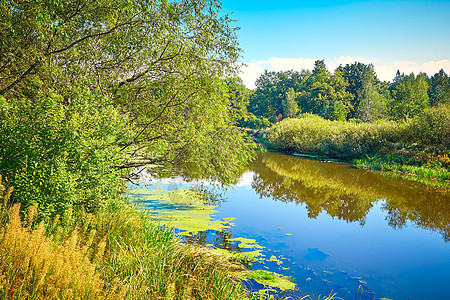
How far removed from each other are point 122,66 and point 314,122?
1246 inches

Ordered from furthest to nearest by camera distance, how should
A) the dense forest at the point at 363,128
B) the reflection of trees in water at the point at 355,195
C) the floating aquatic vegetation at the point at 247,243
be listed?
the dense forest at the point at 363,128 → the reflection of trees in water at the point at 355,195 → the floating aquatic vegetation at the point at 247,243

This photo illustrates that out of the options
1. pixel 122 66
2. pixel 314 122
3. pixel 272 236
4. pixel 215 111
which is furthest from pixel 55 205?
pixel 314 122

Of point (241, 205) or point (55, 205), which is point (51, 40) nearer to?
point (55, 205)

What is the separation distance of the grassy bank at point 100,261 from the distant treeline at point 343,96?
41.5 metres

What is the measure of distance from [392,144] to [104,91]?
26.8 metres

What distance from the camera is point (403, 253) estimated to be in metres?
8.83

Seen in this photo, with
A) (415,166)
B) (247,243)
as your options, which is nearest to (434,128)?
(415,166)

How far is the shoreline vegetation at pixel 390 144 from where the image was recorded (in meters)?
22.4

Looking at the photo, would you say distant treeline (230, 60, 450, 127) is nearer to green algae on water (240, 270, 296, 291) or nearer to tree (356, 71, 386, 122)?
tree (356, 71, 386, 122)

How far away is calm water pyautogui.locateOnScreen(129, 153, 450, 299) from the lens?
6.90m

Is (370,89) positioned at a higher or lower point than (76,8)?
higher

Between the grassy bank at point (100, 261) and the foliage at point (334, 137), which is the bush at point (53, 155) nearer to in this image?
the grassy bank at point (100, 261)

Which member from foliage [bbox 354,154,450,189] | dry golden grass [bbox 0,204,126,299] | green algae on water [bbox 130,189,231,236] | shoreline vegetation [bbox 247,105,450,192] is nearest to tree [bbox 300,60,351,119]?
shoreline vegetation [bbox 247,105,450,192]

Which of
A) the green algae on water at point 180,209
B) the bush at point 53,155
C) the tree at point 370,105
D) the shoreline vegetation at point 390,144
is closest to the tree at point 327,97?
the tree at point 370,105
